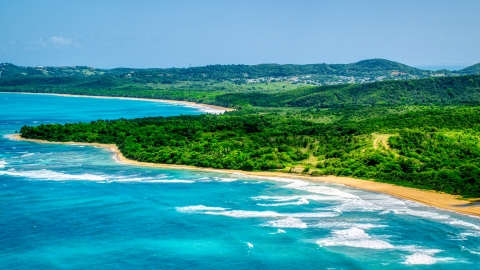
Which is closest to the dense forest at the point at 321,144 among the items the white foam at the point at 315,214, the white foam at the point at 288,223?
the white foam at the point at 315,214

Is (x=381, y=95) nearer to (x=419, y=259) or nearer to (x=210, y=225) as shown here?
(x=210, y=225)

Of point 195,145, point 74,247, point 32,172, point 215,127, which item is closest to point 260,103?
point 215,127

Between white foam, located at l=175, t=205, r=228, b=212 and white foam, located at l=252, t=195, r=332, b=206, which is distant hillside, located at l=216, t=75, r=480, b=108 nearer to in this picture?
white foam, located at l=252, t=195, r=332, b=206

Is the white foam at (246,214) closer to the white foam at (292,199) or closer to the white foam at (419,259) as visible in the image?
the white foam at (292,199)

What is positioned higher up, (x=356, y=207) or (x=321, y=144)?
(x=321, y=144)

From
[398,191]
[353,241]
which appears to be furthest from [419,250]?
[398,191]

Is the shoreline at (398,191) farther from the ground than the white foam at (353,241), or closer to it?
farther from the ground

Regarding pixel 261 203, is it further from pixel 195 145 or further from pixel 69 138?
pixel 69 138

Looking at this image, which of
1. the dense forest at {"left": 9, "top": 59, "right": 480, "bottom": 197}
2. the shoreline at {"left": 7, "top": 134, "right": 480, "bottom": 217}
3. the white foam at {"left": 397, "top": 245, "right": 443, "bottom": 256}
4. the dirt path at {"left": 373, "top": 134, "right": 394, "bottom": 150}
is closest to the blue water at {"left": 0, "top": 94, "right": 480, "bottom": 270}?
the white foam at {"left": 397, "top": 245, "right": 443, "bottom": 256}
